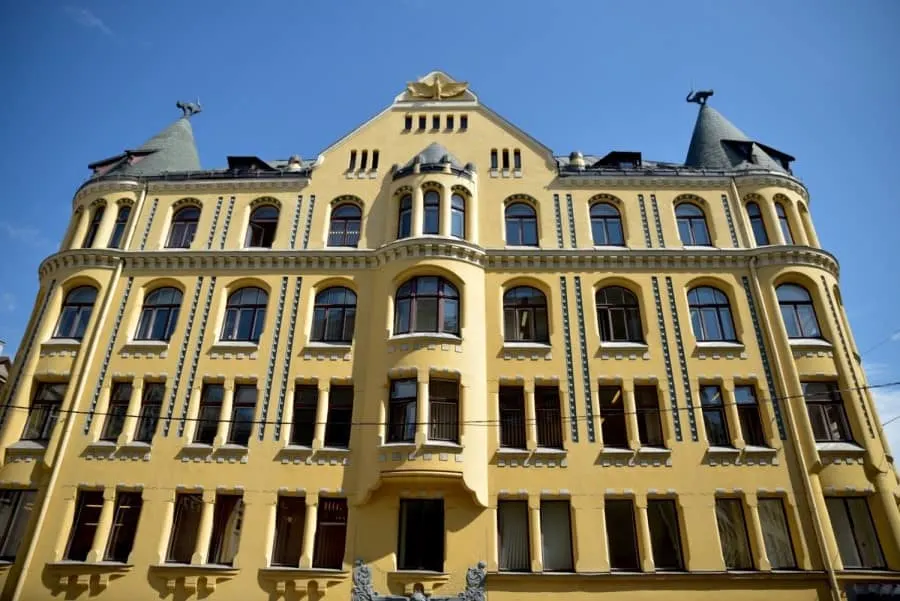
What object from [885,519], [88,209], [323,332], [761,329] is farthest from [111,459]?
[885,519]

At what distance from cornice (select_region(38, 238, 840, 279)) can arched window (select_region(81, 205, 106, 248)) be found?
46.2 inches

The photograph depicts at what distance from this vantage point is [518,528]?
19.8 m

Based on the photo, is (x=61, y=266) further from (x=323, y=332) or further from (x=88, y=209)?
(x=323, y=332)

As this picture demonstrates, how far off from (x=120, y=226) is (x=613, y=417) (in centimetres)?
2385

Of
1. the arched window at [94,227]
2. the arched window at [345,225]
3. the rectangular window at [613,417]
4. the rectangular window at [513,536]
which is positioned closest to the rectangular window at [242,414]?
the arched window at [345,225]

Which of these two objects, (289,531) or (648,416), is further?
(648,416)

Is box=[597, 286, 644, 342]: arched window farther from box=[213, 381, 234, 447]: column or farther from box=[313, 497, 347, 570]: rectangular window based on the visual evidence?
box=[213, 381, 234, 447]: column

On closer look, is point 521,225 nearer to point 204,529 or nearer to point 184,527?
point 204,529

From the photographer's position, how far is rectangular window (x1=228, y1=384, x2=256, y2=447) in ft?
70.2

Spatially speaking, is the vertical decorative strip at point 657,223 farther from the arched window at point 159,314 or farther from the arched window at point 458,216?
the arched window at point 159,314

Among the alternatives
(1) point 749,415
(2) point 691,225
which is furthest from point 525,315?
(1) point 749,415

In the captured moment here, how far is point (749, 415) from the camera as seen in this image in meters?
21.4

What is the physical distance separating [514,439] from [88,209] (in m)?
22.6

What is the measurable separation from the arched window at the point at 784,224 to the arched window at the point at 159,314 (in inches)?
1056
